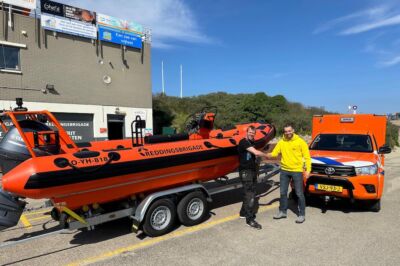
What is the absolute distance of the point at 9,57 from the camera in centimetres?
1540

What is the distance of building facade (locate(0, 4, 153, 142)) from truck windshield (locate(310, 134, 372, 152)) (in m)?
14.0

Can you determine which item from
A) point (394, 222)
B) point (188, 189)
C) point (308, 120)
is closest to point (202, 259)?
point (188, 189)

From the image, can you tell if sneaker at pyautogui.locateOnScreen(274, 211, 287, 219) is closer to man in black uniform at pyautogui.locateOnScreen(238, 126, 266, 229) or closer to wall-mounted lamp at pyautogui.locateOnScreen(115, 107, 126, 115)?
man in black uniform at pyautogui.locateOnScreen(238, 126, 266, 229)

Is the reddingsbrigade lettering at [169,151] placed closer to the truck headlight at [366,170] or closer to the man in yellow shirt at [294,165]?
the man in yellow shirt at [294,165]

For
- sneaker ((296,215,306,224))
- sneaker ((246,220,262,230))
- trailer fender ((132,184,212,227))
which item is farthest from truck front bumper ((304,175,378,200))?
trailer fender ((132,184,212,227))

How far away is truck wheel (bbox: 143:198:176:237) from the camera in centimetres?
500

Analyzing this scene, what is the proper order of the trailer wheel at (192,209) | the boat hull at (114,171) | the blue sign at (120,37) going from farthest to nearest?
the blue sign at (120,37) → the trailer wheel at (192,209) → the boat hull at (114,171)

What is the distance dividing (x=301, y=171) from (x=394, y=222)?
178 centimetres

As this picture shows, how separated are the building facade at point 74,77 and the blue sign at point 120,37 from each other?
0.28 meters

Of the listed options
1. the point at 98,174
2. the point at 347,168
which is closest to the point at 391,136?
the point at 347,168

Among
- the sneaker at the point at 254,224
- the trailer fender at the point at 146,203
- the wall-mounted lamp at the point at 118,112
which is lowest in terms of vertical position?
the sneaker at the point at 254,224

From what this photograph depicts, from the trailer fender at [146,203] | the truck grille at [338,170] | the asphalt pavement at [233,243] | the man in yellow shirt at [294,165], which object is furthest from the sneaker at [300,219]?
the trailer fender at [146,203]

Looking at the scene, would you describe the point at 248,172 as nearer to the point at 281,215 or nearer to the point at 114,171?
the point at 281,215

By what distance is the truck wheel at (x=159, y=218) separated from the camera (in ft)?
16.4
